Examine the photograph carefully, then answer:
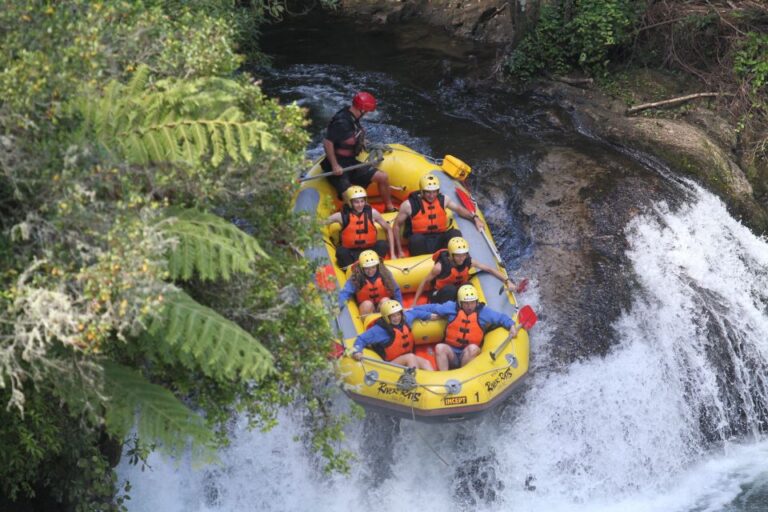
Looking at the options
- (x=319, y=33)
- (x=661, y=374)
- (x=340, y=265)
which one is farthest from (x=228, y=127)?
(x=319, y=33)

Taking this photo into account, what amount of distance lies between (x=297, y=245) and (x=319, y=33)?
11.2m

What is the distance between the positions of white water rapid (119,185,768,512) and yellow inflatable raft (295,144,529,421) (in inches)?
36.6

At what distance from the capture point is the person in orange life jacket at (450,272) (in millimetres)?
9930

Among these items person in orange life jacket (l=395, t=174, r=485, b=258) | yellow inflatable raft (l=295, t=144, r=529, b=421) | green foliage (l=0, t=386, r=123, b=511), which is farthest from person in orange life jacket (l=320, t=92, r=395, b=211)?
green foliage (l=0, t=386, r=123, b=511)

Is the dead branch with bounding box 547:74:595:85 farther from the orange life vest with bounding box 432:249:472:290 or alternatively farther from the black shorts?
the orange life vest with bounding box 432:249:472:290

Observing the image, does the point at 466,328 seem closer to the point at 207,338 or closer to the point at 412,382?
the point at 412,382

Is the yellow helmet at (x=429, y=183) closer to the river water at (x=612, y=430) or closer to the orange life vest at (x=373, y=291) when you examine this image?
the orange life vest at (x=373, y=291)

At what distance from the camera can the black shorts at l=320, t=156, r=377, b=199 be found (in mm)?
11328

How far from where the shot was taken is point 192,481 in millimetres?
9547

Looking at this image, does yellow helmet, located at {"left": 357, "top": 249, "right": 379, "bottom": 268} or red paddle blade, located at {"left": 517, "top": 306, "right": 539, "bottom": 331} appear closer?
red paddle blade, located at {"left": 517, "top": 306, "right": 539, "bottom": 331}

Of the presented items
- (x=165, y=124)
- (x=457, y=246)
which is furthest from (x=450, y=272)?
(x=165, y=124)

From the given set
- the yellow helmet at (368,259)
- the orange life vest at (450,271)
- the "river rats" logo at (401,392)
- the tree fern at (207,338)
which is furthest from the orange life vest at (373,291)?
the tree fern at (207,338)

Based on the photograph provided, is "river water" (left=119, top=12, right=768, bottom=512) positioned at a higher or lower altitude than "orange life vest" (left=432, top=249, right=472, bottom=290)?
lower

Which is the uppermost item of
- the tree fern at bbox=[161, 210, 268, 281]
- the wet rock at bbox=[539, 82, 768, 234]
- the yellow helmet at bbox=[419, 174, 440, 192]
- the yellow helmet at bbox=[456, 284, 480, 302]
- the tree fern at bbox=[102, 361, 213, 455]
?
the tree fern at bbox=[161, 210, 268, 281]
